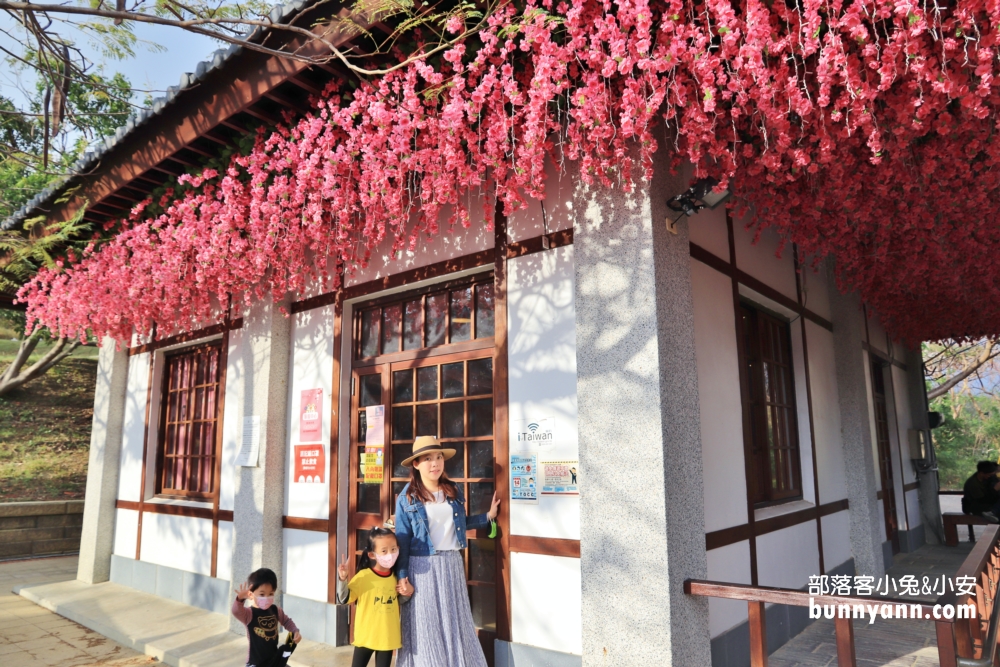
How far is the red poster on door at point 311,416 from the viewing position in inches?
220

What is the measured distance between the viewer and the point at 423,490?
3902mm

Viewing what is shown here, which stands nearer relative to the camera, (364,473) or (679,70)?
(679,70)

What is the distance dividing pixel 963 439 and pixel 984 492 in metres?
20.0

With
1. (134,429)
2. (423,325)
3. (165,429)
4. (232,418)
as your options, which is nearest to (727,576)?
(423,325)

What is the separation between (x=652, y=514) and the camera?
3344 mm

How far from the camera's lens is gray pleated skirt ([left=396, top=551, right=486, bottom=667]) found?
371 cm

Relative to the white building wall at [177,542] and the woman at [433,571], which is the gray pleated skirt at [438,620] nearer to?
the woman at [433,571]

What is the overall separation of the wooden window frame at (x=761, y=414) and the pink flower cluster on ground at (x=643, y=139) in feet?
2.63

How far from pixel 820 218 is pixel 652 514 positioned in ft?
9.02

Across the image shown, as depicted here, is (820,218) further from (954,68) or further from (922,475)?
(922,475)

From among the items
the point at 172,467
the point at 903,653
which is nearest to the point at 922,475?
the point at 903,653

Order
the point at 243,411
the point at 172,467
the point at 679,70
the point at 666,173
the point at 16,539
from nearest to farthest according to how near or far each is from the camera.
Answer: the point at 679,70, the point at 666,173, the point at 243,411, the point at 172,467, the point at 16,539

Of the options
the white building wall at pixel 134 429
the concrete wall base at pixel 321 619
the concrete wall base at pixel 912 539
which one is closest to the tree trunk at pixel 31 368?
the white building wall at pixel 134 429

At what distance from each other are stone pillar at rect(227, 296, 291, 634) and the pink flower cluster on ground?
48 centimetres
